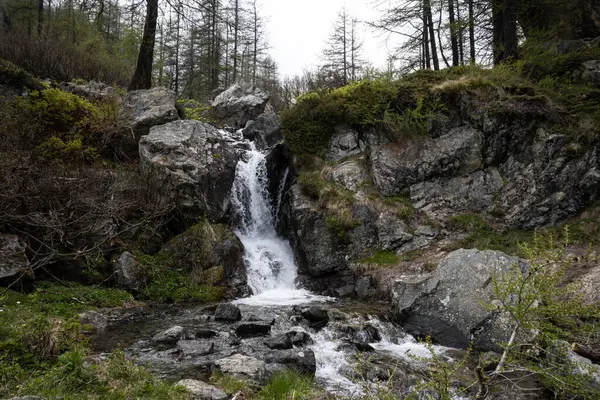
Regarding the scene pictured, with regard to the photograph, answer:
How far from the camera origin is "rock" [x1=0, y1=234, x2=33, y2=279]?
23.7ft

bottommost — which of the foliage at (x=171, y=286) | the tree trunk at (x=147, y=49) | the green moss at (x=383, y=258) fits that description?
the foliage at (x=171, y=286)

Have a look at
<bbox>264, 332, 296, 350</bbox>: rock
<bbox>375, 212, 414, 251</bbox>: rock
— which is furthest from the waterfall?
<bbox>264, 332, 296, 350</bbox>: rock

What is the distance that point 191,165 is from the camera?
39.1 feet

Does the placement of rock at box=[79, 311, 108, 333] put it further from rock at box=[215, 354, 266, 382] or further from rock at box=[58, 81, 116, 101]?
rock at box=[58, 81, 116, 101]

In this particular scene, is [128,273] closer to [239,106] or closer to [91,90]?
[91,90]

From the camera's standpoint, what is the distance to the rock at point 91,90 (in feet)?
44.7

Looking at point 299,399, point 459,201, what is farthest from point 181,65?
point 299,399

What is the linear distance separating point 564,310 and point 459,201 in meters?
10.0

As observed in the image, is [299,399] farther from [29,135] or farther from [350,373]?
[29,135]

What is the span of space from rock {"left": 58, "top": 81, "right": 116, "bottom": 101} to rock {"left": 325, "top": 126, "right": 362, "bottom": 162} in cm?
835

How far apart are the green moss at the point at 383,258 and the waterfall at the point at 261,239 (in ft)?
6.52

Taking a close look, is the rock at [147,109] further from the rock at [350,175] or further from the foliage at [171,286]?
the rock at [350,175]

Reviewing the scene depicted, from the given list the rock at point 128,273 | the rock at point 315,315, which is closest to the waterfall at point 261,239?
the rock at point 315,315

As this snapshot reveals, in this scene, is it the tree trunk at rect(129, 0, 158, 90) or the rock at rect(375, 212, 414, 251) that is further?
the tree trunk at rect(129, 0, 158, 90)
